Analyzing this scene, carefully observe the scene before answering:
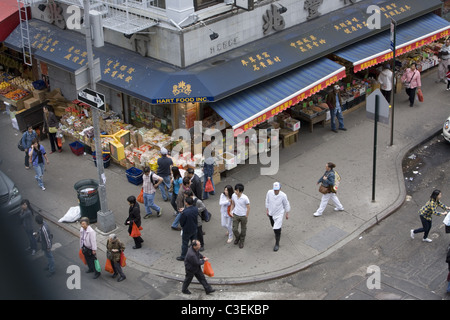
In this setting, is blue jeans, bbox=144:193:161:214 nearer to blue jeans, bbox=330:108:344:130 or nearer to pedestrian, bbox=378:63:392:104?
blue jeans, bbox=330:108:344:130

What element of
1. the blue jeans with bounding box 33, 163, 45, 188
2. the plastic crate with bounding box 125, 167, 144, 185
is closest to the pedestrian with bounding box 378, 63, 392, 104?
the plastic crate with bounding box 125, 167, 144, 185

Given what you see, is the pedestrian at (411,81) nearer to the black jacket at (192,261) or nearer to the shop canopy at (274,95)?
the shop canopy at (274,95)

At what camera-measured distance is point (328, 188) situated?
561 inches

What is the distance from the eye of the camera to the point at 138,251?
44.5ft

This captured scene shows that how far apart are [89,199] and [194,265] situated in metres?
4.14

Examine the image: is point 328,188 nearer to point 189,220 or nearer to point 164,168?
point 189,220

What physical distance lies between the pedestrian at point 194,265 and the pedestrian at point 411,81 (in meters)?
12.0

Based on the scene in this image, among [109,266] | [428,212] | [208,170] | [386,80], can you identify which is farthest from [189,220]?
[386,80]

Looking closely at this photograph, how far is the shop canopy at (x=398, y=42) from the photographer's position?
62.4 ft

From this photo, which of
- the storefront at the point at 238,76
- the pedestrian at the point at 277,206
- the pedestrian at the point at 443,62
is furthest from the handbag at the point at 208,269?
the pedestrian at the point at 443,62

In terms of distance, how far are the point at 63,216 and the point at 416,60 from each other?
14891 millimetres

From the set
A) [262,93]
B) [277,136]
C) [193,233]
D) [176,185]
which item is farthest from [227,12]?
[193,233]

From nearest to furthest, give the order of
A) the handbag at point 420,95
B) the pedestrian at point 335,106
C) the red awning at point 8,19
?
1. the pedestrian at point 335,106
2. the red awning at point 8,19
3. the handbag at point 420,95

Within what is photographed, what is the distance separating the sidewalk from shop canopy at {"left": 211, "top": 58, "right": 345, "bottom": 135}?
1.81 meters
